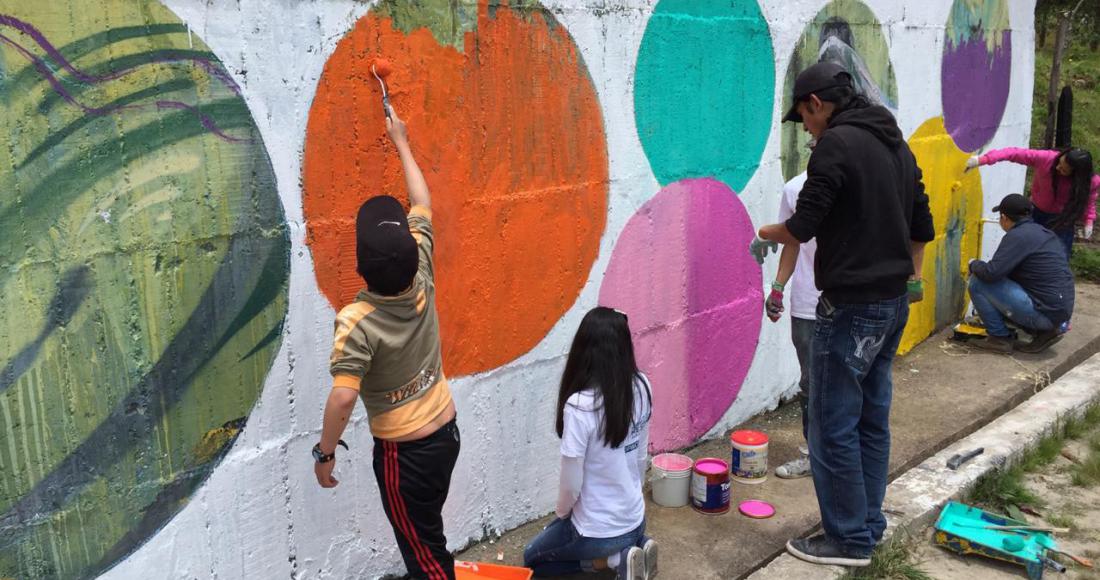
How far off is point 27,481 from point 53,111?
99cm

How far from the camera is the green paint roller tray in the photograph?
3.87 metres

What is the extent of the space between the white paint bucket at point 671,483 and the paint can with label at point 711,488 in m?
0.06

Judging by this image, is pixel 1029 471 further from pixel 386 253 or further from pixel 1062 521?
pixel 386 253

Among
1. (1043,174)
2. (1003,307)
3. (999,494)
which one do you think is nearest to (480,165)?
(999,494)

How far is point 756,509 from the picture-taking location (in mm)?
4262

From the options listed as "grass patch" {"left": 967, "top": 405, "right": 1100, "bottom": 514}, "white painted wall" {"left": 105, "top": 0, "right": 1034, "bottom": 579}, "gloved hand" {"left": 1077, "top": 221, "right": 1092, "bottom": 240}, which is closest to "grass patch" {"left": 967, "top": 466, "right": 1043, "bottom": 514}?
"grass patch" {"left": 967, "top": 405, "right": 1100, "bottom": 514}

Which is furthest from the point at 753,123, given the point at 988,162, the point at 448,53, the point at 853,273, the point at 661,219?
the point at 988,162

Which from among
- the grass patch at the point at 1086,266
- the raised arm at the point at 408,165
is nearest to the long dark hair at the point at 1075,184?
the grass patch at the point at 1086,266

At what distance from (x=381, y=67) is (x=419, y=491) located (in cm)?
143

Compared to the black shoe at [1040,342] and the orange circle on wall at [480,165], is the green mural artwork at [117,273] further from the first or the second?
the black shoe at [1040,342]

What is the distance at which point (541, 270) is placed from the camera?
155 inches

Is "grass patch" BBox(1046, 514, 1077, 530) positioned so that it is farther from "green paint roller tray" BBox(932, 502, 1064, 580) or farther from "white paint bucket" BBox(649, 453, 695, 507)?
"white paint bucket" BBox(649, 453, 695, 507)

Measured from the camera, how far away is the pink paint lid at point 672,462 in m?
4.36

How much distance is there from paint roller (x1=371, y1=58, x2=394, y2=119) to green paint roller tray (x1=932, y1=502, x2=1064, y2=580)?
9.83 ft
